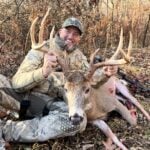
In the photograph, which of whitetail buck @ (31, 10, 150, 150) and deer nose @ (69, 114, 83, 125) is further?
whitetail buck @ (31, 10, 150, 150)

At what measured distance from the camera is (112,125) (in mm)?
6977

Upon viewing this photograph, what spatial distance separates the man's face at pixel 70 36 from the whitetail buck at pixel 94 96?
335 mm

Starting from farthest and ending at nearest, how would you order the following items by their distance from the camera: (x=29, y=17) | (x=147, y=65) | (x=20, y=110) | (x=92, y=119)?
(x=147, y=65)
(x=29, y=17)
(x=92, y=119)
(x=20, y=110)

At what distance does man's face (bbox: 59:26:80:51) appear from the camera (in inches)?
251

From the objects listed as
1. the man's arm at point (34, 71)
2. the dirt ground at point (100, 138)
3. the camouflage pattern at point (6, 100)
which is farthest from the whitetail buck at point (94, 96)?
the camouflage pattern at point (6, 100)

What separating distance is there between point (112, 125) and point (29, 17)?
8.87 ft

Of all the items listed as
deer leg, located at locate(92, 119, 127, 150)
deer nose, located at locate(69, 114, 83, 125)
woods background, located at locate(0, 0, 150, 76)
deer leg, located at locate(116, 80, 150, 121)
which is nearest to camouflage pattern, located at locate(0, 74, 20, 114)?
deer nose, located at locate(69, 114, 83, 125)

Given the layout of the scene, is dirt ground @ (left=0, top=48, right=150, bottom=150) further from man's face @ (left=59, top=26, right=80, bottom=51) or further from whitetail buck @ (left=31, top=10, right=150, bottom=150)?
man's face @ (left=59, top=26, right=80, bottom=51)

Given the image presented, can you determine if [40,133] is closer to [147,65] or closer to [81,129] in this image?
[81,129]

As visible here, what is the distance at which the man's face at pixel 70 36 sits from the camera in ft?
20.9

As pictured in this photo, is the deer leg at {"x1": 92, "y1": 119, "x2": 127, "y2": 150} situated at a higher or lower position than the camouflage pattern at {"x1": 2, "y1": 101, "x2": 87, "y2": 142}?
lower

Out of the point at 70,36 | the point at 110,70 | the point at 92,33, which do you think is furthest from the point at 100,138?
the point at 92,33

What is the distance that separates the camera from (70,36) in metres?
6.40

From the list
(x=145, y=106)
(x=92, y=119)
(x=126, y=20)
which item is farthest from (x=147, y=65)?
(x=92, y=119)
